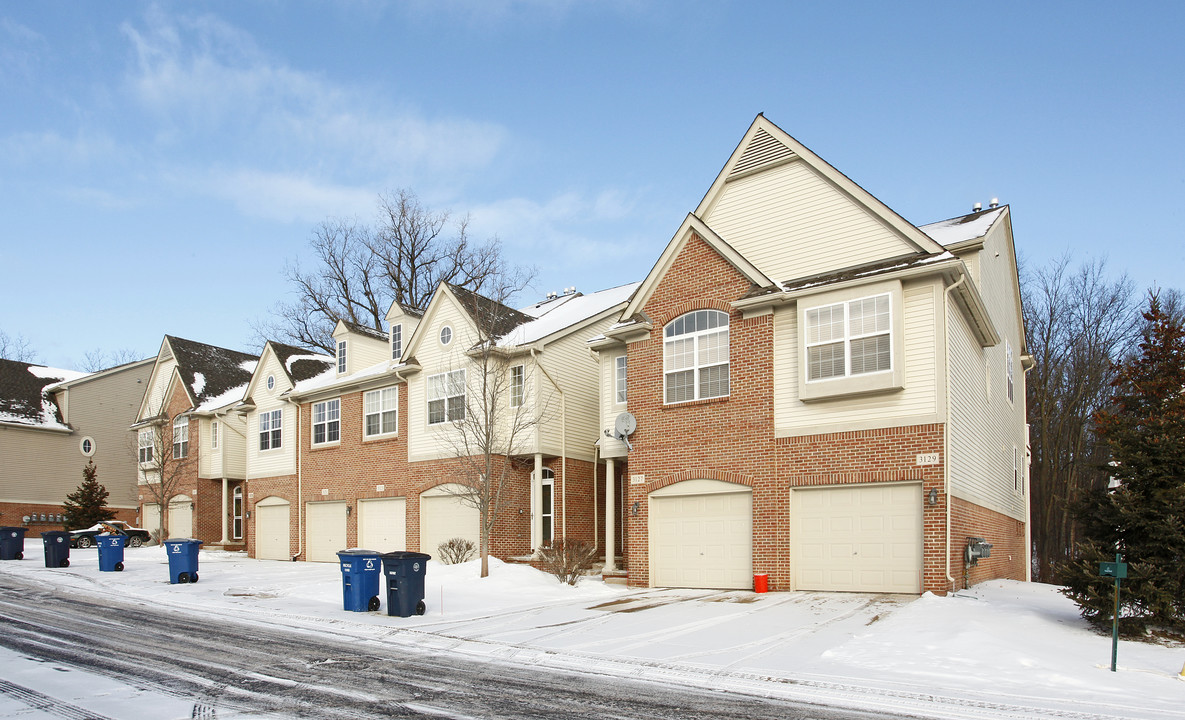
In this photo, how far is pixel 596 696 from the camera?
841 cm

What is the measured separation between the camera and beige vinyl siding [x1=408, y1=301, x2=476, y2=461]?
82.6 feet

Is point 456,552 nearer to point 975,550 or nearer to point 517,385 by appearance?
point 517,385

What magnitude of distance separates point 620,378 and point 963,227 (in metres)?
9.01

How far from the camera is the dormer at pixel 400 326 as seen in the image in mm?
27750

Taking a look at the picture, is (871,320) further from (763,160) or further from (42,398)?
(42,398)

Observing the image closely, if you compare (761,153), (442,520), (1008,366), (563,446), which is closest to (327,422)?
(442,520)

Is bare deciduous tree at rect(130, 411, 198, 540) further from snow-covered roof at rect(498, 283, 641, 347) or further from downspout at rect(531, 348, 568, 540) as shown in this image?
downspout at rect(531, 348, 568, 540)

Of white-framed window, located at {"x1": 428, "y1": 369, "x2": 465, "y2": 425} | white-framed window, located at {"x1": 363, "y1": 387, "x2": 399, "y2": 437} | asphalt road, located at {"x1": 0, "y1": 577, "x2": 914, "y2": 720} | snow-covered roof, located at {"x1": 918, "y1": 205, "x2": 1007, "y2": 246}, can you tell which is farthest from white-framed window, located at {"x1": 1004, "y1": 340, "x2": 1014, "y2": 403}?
white-framed window, located at {"x1": 363, "y1": 387, "x2": 399, "y2": 437}

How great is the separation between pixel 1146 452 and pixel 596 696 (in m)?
8.58

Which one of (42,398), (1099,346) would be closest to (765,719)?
(1099,346)

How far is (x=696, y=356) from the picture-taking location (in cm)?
1864

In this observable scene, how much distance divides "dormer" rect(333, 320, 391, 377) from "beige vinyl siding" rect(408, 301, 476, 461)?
13.6 feet

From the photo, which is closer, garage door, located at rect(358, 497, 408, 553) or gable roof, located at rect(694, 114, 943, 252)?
gable roof, located at rect(694, 114, 943, 252)

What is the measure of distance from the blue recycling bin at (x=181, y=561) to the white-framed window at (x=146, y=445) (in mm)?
21197
